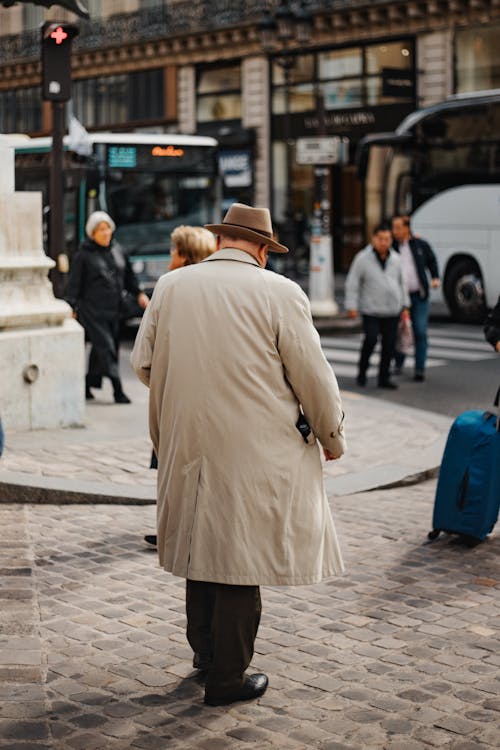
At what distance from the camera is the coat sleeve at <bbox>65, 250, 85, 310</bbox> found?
35.9 ft

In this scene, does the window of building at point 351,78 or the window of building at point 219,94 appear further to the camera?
the window of building at point 219,94

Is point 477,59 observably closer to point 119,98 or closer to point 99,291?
point 119,98

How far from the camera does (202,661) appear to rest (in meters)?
4.53

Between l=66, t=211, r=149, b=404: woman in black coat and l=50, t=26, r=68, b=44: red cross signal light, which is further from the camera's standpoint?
l=66, t=211, r=149, b=404: woman in black coat

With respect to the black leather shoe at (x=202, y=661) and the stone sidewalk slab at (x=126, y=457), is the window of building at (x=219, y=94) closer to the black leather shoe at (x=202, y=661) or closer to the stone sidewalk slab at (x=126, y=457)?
the stone sidewalk slab at (x=126, y=457)

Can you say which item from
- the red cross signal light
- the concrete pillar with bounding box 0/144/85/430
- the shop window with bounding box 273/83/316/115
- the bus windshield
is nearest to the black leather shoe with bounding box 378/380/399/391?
the concrete pillar with bounding box 0/144/85/430

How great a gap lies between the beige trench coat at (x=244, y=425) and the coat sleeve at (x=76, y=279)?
676 centimetres

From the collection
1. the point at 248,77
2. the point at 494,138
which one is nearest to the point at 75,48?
the point at 248,77

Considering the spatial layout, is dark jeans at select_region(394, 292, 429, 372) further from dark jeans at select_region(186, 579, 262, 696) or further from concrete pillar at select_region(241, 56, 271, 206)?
concrete pillar at select_region(241, 56, 271, 206)

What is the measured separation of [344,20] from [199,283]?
2774cm

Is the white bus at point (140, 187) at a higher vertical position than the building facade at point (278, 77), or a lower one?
lower

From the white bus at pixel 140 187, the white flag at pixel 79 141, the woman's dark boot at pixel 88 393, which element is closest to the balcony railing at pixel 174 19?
the white bus at pixel 140 187

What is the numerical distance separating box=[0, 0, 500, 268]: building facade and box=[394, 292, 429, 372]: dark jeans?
11.7 metres

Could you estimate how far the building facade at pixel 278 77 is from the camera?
2886 cm
